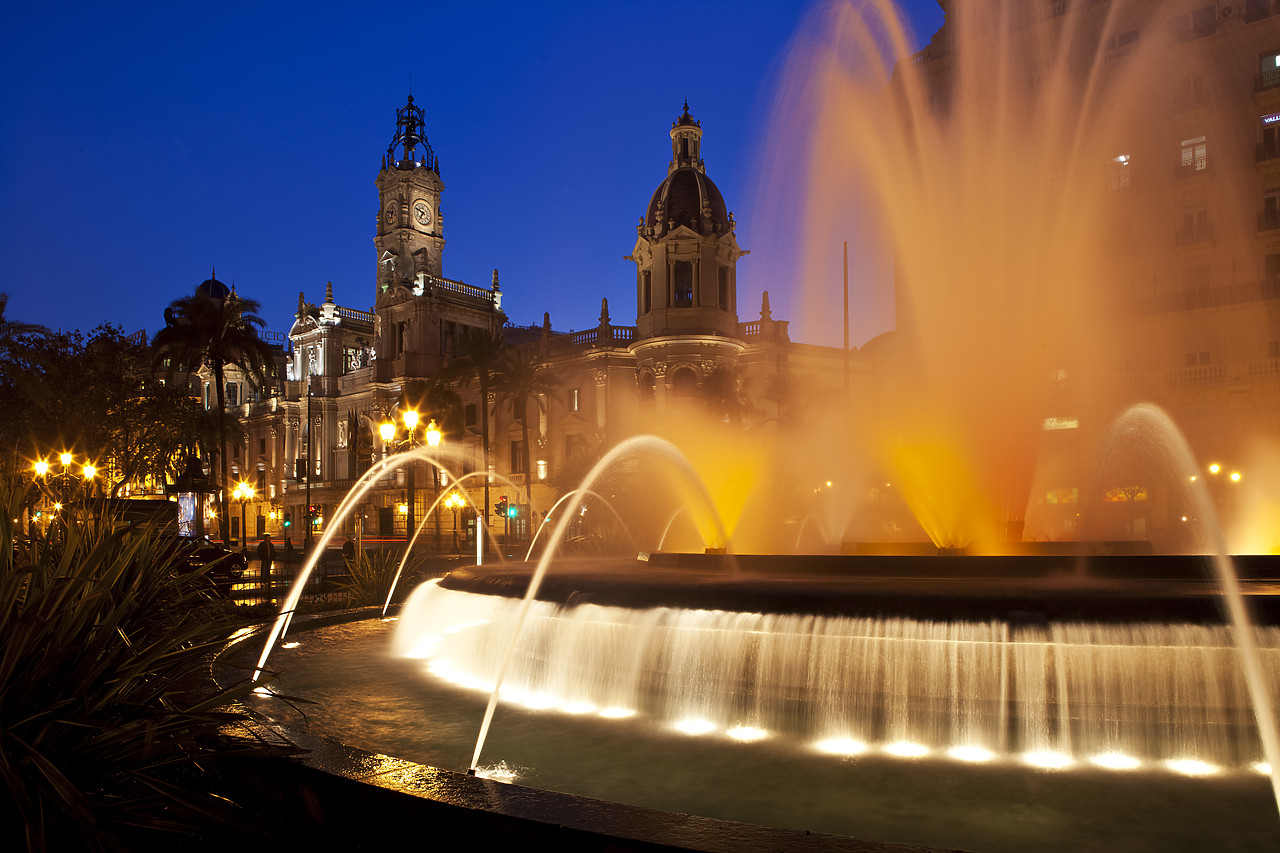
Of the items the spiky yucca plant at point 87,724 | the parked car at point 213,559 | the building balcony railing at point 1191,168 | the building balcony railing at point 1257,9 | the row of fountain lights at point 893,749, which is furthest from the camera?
the building balcony railing at point 1191,168

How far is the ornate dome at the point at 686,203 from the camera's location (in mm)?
59906

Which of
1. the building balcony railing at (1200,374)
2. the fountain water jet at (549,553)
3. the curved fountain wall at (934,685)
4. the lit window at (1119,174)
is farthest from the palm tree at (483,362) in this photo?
the curved fountain wall at (934,685)

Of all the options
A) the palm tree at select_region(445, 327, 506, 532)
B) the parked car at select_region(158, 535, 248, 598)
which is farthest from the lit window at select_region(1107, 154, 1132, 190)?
the parked car at select_region(158, 535, 248, 598)

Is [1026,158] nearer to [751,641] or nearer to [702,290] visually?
[751,641]

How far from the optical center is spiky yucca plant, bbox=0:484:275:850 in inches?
169

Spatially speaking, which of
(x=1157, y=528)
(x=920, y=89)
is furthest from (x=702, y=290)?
(x=920, y=89)

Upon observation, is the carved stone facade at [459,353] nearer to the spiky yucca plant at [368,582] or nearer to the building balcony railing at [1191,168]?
the spiky yucca plant at [368,582]

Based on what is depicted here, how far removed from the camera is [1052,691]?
802 cm

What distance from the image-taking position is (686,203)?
6019 cm

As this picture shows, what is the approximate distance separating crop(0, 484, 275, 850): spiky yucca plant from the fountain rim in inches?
28.6

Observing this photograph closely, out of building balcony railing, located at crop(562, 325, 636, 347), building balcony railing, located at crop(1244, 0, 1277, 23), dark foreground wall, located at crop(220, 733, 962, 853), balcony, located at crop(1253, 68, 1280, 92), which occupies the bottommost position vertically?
dark foreground wall, located at crop(220, 733, 962, 853)

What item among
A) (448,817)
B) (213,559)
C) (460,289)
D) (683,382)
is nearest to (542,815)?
(448,817)

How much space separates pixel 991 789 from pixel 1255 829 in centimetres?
179

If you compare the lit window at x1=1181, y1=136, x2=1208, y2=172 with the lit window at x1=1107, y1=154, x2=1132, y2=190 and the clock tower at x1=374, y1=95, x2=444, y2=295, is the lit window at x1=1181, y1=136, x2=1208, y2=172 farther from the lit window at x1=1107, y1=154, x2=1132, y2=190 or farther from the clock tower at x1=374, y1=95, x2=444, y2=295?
the clock tower at x1=374, y1=95, x2=444, y2=295
